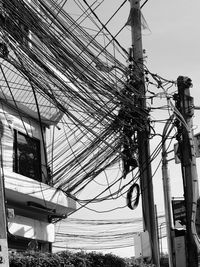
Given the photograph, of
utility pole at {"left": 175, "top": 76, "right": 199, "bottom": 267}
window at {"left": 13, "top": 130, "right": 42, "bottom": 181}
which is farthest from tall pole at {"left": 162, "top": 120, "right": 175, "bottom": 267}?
window at {"left": 13, "top": 130, "right": 42, "bottom": 181}

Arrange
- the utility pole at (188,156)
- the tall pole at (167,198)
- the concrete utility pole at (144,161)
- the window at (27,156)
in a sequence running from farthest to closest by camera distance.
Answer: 1. the window at (27,156)
2. the tall pole at (167,198)
3. the concrete utility pole at (144,161)
4. the utility pole at (188,156)

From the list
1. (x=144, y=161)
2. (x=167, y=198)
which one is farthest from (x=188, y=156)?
A: (x=167, y=198)

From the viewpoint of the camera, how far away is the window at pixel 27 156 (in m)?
13.4

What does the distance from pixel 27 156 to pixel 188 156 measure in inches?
192

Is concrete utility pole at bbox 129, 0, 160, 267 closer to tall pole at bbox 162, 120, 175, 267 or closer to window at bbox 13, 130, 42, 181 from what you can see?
tall pole at bbox 162, 120, 175, 267

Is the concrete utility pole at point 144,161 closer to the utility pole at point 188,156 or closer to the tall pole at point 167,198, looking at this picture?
the utility pole at point 188,156

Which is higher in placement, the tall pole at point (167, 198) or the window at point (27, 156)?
the window at point (27, 156)

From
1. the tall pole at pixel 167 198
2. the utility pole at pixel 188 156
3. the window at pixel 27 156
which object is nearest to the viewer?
the utility pole at pixel 188 156

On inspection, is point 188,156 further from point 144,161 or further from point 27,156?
point 27,156

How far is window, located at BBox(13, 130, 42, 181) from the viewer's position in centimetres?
1343

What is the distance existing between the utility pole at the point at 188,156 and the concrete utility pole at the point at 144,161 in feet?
2.41

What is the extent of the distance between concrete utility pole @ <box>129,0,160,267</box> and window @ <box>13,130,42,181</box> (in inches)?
137

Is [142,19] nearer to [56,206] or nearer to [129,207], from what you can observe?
[129,207]

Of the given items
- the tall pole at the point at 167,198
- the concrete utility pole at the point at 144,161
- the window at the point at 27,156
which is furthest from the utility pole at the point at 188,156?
the window at the point at 27,156
